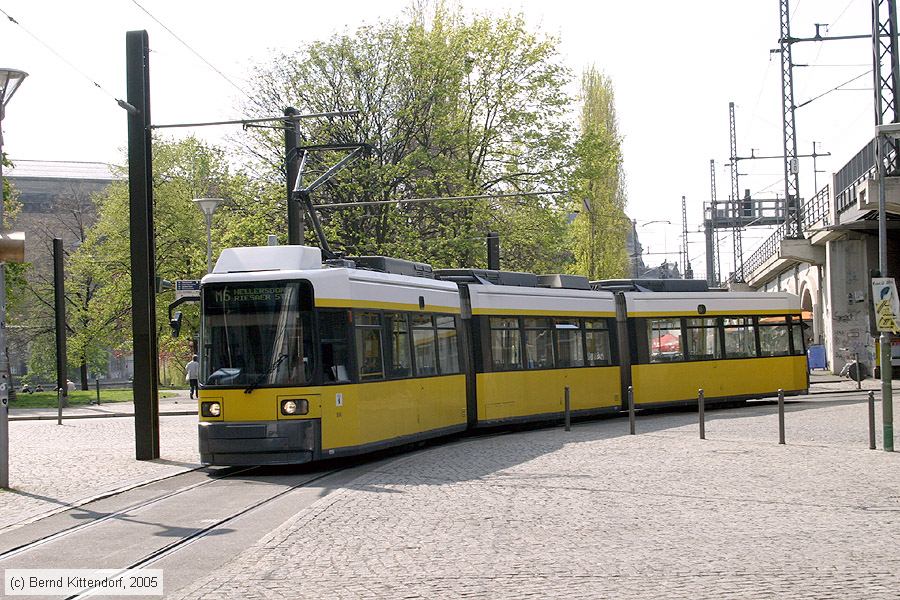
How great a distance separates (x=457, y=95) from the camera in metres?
38.8

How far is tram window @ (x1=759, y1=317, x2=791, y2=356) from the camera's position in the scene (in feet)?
97.0

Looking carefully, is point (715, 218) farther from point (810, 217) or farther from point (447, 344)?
point (447, 344)

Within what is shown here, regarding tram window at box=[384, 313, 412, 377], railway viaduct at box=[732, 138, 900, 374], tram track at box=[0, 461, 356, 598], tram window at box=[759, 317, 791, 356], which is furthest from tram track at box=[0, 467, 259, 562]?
railway viaduct at box=[732, 138, 900, 374]

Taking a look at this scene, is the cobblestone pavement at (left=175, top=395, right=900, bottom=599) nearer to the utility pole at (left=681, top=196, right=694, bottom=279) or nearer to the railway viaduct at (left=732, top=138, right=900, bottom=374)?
the railway viaduct at (left=732, top=138, right=900, bottom=374)

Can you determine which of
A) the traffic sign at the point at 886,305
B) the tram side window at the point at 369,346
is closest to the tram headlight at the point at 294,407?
the tram side window at the point at 369,346

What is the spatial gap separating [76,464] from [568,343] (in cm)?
1070

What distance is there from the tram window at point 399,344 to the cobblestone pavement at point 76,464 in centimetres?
338

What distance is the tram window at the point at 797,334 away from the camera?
99.4 ft

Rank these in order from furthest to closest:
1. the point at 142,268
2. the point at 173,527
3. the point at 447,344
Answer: the point at 447,344, the point at 142,268, the point at 173,527

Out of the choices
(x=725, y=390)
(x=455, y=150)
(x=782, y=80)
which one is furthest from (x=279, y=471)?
(x=782, y=80)

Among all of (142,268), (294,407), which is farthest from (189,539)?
(142,268)

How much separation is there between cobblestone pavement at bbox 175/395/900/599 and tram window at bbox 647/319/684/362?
9316 mm

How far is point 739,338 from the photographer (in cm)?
2911

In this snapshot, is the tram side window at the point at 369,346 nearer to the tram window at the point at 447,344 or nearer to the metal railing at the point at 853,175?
the tram window at the point at 447,344
